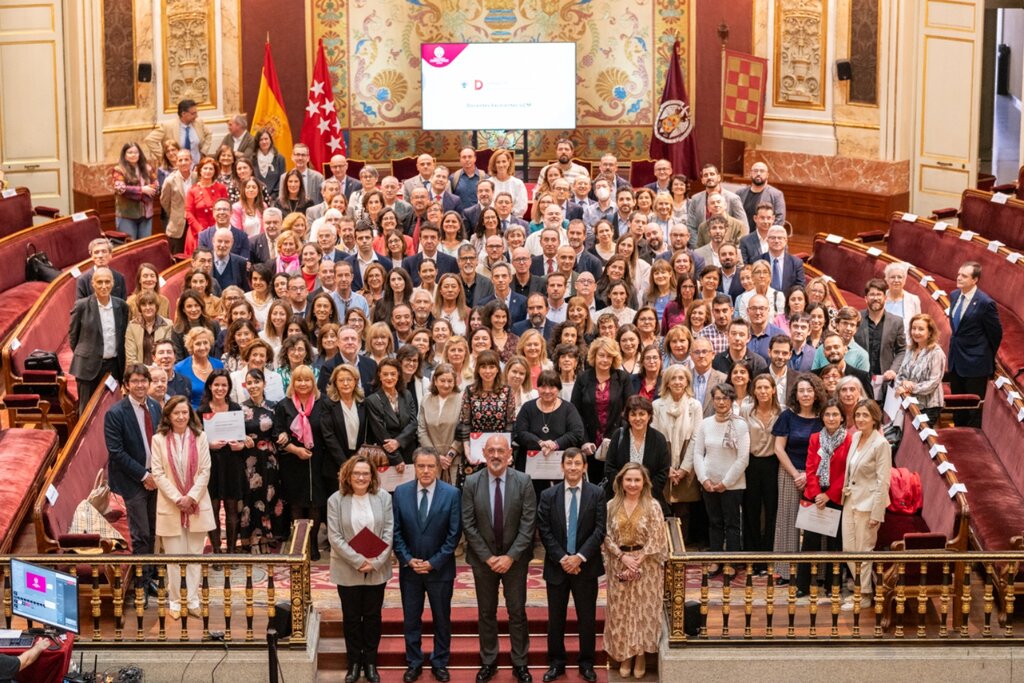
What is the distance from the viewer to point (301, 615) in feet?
28.0

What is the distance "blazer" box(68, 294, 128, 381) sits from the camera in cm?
1076

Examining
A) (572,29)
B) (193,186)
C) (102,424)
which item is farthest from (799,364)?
(572,29)

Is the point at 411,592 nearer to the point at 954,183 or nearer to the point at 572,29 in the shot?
the point at 954,183

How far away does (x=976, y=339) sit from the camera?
36.8 ft

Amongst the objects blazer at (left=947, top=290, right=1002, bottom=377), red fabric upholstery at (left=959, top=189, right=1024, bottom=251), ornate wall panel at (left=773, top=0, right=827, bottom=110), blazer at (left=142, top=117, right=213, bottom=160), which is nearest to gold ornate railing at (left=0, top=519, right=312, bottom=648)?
blazer at (left=947, top=290, right=1002, bottom=377)

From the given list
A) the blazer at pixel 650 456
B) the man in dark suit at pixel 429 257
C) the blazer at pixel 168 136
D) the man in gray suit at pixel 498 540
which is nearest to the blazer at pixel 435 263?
the man in dark suit at pixel 429 257

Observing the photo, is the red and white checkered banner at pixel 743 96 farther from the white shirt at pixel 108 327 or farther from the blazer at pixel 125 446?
the blazer at pixel 125 446

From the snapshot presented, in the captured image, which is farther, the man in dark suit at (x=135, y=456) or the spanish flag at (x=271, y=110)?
the spanish flag at (x=271, y=110)

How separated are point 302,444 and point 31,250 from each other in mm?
5275

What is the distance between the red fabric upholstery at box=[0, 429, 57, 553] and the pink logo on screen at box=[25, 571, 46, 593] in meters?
1.14

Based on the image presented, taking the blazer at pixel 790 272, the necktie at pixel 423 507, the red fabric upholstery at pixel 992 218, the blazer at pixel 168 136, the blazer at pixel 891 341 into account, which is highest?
the blazer at pixel 168 136

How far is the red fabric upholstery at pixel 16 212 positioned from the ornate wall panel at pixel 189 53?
2598 mm

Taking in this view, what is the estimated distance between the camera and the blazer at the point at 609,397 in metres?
9.72

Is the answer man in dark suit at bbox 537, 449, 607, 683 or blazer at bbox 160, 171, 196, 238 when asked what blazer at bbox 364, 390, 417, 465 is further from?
blazer at bbox 160, 171, 196, 238
